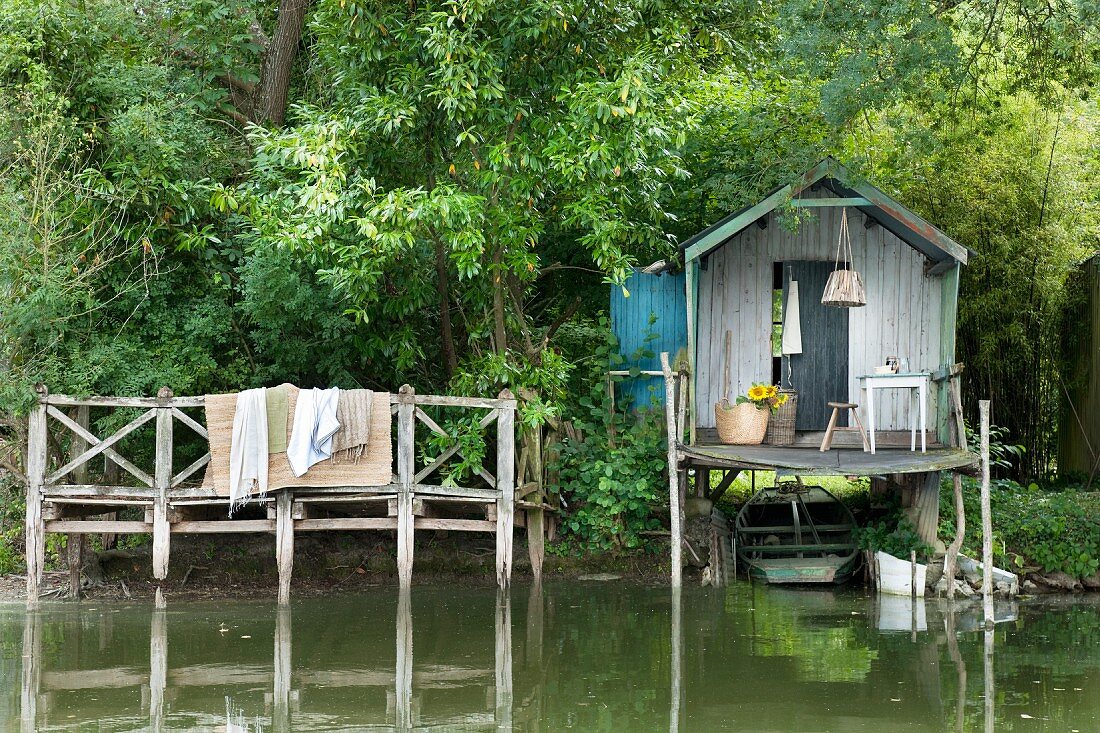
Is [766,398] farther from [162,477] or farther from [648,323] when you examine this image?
[162,477]

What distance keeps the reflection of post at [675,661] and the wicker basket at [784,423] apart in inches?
90.6

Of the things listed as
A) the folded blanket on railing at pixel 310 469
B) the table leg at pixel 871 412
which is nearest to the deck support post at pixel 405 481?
the folded blanket on railing at pixel 310 469

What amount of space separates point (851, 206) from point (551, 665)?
6.79 meters

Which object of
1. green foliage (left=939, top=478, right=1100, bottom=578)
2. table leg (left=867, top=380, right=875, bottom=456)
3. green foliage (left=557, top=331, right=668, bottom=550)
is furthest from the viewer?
green foliage (left=557, top=331, right=668, bottom=550)

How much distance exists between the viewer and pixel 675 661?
33.0 feet

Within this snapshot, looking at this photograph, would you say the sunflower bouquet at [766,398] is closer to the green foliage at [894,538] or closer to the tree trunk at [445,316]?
the green foliage at [894,538]

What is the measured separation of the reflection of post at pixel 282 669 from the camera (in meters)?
8.13

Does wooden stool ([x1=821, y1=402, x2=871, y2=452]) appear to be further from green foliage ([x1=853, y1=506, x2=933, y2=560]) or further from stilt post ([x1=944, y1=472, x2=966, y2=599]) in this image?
green foliage ([x1=853, y1=506, x2=933, y2=560])

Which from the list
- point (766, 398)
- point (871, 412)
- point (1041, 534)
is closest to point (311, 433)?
point (766, 398)

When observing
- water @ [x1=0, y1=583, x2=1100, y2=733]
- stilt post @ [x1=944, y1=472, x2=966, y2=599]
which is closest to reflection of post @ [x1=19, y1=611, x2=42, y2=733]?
water @ [x1=0, y1=583, x2=1100, y2=733]

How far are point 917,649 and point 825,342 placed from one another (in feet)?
15.8

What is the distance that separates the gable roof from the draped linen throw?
403cm

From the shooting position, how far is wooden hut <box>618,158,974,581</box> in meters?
13.6

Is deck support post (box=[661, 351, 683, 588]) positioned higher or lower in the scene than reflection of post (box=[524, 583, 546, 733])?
higher
